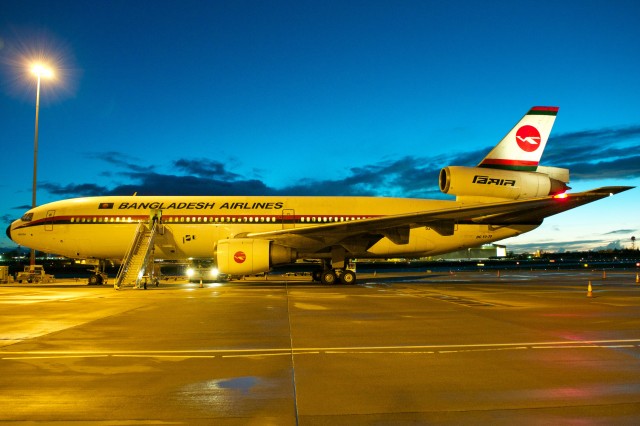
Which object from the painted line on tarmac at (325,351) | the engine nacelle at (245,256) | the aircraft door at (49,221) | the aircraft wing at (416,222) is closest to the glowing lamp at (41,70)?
the aircraft door at (49,221)

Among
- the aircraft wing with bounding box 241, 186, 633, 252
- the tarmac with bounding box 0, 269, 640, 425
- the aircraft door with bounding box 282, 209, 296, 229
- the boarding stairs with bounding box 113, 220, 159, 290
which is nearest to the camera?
the tarmac with bounding box 0, 269, 640, 425

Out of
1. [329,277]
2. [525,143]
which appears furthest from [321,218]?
[525,143]

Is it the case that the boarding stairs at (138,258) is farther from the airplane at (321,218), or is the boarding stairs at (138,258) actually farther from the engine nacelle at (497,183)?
the engine nacelle at (497,183)

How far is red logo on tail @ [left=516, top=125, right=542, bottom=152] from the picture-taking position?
20.8 metres

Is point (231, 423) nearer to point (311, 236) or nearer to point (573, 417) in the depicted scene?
point (573, 417)

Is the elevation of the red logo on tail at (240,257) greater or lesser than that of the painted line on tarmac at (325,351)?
greater

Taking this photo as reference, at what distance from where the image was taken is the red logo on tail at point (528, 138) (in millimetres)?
20812

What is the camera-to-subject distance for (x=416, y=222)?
1812cm

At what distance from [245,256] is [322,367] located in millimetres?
12138

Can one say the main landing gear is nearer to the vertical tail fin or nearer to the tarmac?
the vertical tail fin

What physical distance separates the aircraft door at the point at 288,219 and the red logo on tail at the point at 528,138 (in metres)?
9.74

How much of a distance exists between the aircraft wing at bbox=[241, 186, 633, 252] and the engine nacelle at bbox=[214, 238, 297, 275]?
2.52 feet

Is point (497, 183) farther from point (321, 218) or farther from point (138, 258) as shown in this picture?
point (138, 258)

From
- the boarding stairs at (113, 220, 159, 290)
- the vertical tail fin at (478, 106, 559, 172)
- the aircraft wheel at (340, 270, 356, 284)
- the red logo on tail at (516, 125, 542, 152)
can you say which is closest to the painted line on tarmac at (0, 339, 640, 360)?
the boarding stairs at (113, 220, 159, 290)
